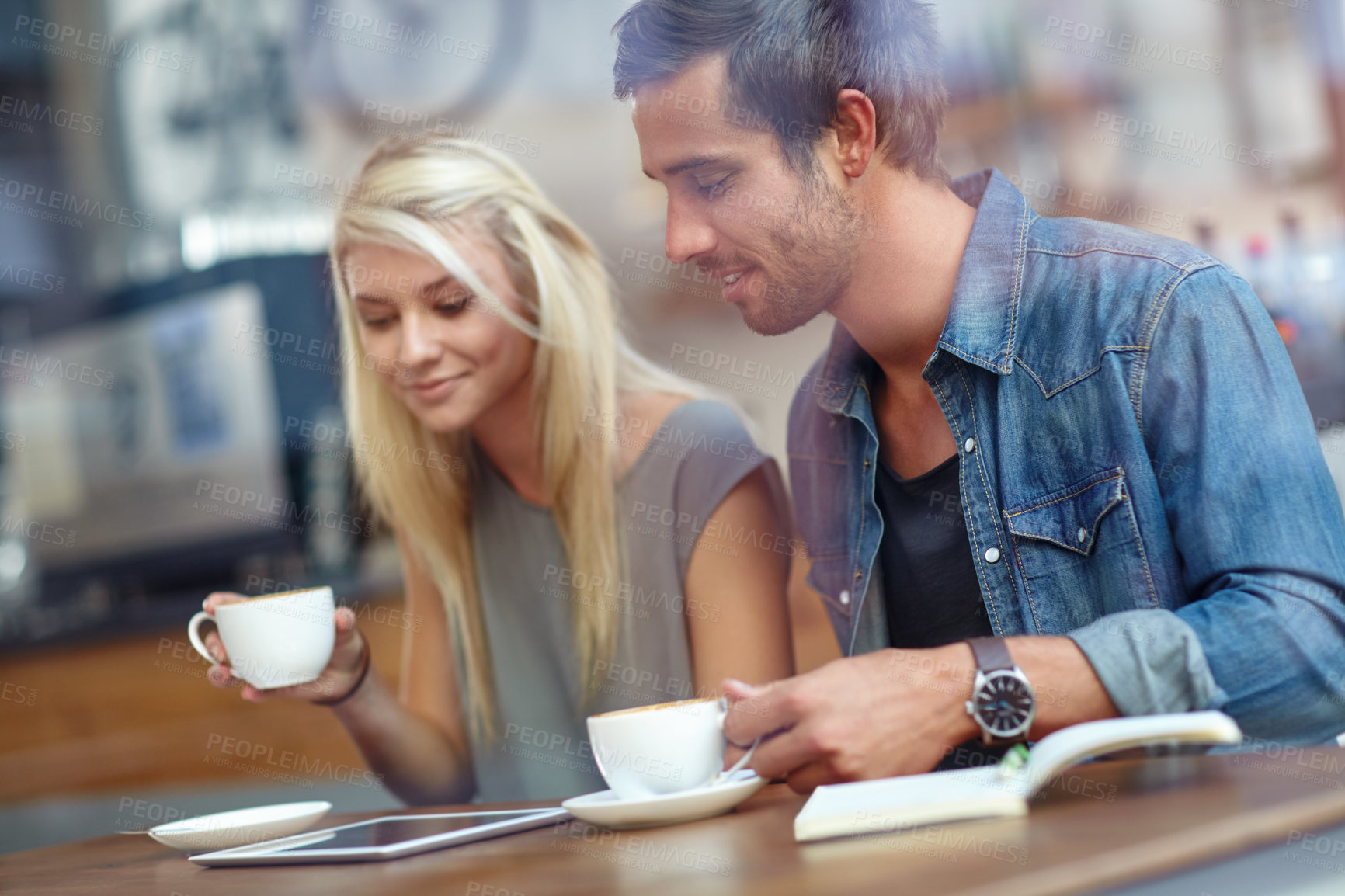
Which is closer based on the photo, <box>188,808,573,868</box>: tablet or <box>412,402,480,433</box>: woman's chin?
<box>188,808,573,868</box>: tablet

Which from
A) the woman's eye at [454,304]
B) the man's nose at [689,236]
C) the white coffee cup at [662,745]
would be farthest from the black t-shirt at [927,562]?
the woman's eye at [454,304]

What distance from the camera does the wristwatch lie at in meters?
0.73

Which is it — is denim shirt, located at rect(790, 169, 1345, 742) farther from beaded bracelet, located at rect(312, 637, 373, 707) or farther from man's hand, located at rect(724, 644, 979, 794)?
beaded bracelet, located at rect(312, 637, 373, 707)

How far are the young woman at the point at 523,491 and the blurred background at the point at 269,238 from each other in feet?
0.60

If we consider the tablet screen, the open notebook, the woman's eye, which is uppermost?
the woman's eye

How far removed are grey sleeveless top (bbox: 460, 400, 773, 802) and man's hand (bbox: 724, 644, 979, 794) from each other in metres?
0.51

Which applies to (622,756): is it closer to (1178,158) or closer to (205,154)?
(1178,158)

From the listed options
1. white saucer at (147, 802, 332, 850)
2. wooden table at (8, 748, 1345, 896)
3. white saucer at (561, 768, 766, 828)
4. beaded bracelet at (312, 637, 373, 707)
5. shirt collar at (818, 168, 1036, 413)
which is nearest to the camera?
wooden table at (8, 748, 1345, 896)

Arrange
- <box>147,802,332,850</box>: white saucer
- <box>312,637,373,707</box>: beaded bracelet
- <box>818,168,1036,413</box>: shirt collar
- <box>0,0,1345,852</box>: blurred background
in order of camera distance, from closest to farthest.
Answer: <box>147,802,332,850</box>: white saucer < <box>818,168,1036,413</box>: shirt collar < <box>312,637,373,707</box>: beaded bracelet < <box>0,0,1345,852</box>: blurred background

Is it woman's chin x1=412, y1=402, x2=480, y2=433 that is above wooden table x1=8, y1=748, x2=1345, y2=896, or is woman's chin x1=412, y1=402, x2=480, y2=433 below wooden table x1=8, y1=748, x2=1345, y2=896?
above

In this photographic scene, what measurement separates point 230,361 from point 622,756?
9.11 ft

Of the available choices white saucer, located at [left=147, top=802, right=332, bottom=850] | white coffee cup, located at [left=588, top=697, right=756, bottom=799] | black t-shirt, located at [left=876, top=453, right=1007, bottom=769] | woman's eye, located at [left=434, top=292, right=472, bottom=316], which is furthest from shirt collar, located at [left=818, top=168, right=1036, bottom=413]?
white saucer, located at [left=147, top=802, right=332, bottom=850]

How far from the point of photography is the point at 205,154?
3504 millimetres

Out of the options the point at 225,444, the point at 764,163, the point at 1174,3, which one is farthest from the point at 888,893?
the point at 225,444
